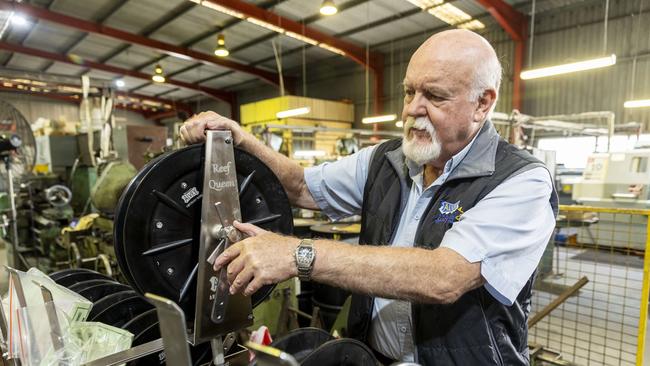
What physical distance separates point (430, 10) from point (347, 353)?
707 cm

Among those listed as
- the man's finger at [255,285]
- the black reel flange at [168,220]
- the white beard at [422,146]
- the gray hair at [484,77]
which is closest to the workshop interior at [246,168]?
the black reel flange at [168,220]

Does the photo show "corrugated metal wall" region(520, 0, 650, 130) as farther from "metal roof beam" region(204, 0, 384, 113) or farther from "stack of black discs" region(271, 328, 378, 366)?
"stack of black discs" region(271, 328, 378, 366)

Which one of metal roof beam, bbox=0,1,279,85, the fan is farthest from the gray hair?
metal roof beam, bbox=0,1,279,85

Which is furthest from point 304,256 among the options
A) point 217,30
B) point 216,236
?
point 217,30

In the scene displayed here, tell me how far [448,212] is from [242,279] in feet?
1.78

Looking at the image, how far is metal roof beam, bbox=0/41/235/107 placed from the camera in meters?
9.01

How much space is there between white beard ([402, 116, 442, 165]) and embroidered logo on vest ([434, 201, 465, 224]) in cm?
14

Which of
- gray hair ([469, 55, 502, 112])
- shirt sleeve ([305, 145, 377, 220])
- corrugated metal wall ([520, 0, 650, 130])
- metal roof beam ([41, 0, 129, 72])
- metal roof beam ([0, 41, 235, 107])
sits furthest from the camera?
metal roof beam ([0, 41, 235, 107])

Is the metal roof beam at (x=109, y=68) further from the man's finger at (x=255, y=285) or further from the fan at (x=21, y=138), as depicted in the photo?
the man's finger at (x=255, y=285)

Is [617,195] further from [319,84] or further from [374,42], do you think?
[319,84]

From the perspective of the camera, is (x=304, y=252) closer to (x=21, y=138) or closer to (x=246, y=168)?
(x=246, y=168)

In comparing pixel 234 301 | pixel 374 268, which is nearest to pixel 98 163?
pixel 234 301

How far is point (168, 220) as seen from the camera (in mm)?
921

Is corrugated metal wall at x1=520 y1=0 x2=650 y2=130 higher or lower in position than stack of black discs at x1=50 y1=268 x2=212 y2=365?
higher
